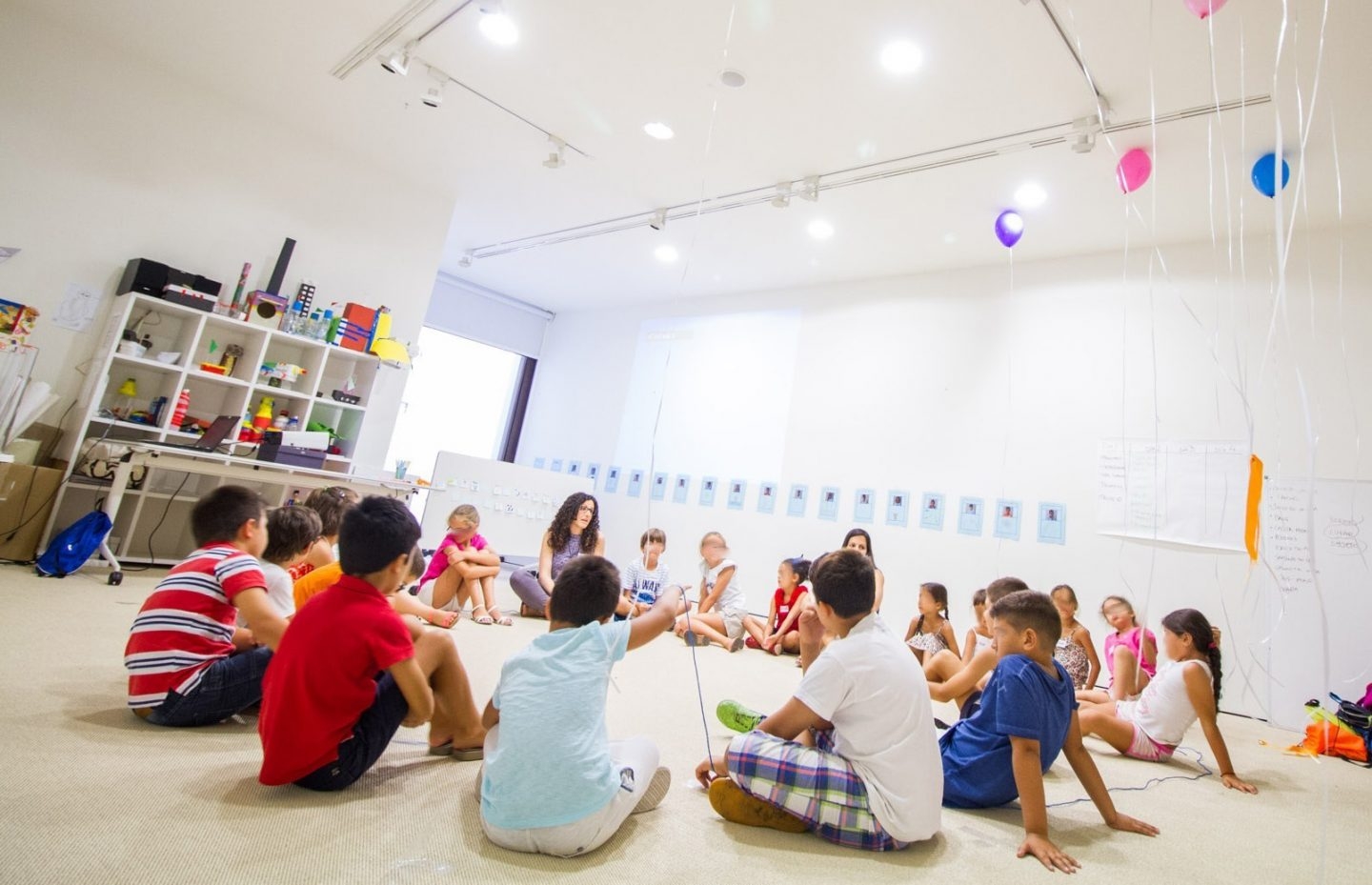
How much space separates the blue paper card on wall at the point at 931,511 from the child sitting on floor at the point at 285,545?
4.27 m

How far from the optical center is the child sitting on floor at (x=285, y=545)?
73.3 inches

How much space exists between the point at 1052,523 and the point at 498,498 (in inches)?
184

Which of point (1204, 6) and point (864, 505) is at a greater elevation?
point (1204, 6)

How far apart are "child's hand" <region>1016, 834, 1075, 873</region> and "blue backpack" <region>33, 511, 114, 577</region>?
4295 millimetres

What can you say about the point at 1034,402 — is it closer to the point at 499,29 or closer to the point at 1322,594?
the point at 1322,594

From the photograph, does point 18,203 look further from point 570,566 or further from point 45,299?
point 570,566

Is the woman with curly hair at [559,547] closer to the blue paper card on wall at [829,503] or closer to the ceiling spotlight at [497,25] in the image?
the blue paper card on wall at [829,503]

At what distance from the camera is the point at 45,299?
3936mm

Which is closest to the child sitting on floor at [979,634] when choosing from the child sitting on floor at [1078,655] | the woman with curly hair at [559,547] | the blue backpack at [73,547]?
the child sitting on floor at [1078,655]

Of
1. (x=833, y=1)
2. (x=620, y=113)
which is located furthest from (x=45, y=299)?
(x=833, y=1)

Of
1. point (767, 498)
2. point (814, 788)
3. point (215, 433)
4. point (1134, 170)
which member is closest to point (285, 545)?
point (814, 788)

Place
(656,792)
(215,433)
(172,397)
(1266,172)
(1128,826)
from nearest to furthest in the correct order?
(656,792) < (1128,826) < (1266,172) < (215,433) < (172,397)

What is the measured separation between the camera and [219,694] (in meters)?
1.70

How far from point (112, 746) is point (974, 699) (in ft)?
8.10
